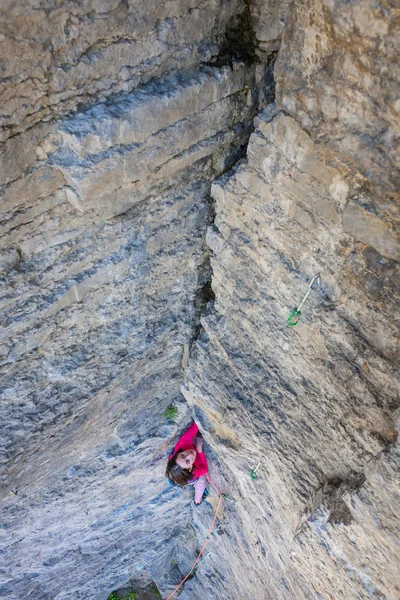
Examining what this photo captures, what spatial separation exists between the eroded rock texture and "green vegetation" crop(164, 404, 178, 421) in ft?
1.09

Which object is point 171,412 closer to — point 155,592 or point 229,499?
point 229,499

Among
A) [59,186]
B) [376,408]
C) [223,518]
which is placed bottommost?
[376,408]

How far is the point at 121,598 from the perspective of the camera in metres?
6.42

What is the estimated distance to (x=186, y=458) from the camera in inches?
171

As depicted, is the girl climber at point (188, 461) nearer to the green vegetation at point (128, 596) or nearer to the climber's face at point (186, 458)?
the climber's face at point (186, 458)

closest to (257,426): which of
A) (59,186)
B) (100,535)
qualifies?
(59,186)

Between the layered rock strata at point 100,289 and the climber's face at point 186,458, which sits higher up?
the layered rock strata at point 100,289

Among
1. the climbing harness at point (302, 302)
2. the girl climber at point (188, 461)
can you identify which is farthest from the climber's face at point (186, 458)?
the climbing harness at point (302, 302)

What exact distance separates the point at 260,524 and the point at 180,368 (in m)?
1.29

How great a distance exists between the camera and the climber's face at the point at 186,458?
4355mm

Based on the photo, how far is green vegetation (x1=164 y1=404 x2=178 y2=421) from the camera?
4129mm

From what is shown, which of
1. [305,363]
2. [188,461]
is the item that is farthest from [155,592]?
[305,363]

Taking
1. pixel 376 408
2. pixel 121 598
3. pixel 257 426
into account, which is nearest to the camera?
pixel 376 408

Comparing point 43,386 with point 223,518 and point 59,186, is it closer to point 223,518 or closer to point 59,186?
point 59,186
